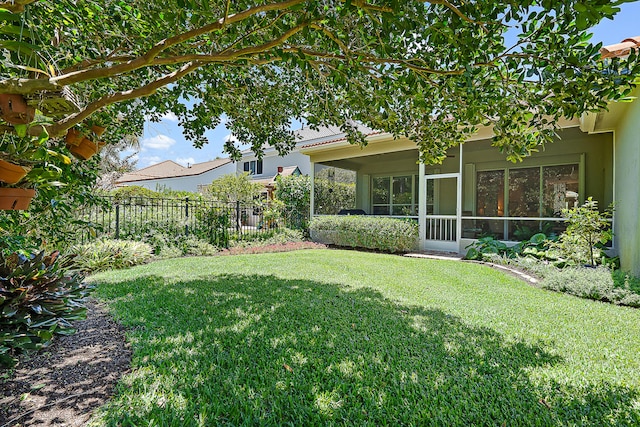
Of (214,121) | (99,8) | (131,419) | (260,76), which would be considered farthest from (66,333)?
(260,76)

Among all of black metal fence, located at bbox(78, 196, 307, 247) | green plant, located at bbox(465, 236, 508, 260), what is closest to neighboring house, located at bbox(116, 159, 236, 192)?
black metal fence, located at bbox(78, 196, 307, 247)

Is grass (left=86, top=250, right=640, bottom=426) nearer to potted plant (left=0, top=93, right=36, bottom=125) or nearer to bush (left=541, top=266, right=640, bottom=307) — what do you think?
bush (left=541, top=266, right=640, bottom=307)

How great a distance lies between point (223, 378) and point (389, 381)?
1.28m

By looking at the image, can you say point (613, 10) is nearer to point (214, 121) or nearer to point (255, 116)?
point (255, 116)

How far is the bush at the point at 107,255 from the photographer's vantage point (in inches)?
266

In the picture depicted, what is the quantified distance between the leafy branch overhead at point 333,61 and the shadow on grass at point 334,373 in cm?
196

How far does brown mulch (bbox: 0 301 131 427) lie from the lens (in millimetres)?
1989

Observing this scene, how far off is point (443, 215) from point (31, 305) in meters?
10.4

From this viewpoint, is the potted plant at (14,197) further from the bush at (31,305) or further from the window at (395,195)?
the window at (395,195)

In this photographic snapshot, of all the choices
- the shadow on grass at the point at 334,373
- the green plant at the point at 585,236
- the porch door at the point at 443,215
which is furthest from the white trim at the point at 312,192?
the shadow on grass at the point at 334,373

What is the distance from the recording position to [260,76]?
5445 millimetres

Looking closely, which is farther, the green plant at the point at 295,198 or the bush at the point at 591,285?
the green plant at the point at 295,198

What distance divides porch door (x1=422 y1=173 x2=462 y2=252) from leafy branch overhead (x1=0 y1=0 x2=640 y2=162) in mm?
5760

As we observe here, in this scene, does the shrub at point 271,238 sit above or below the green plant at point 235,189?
below
